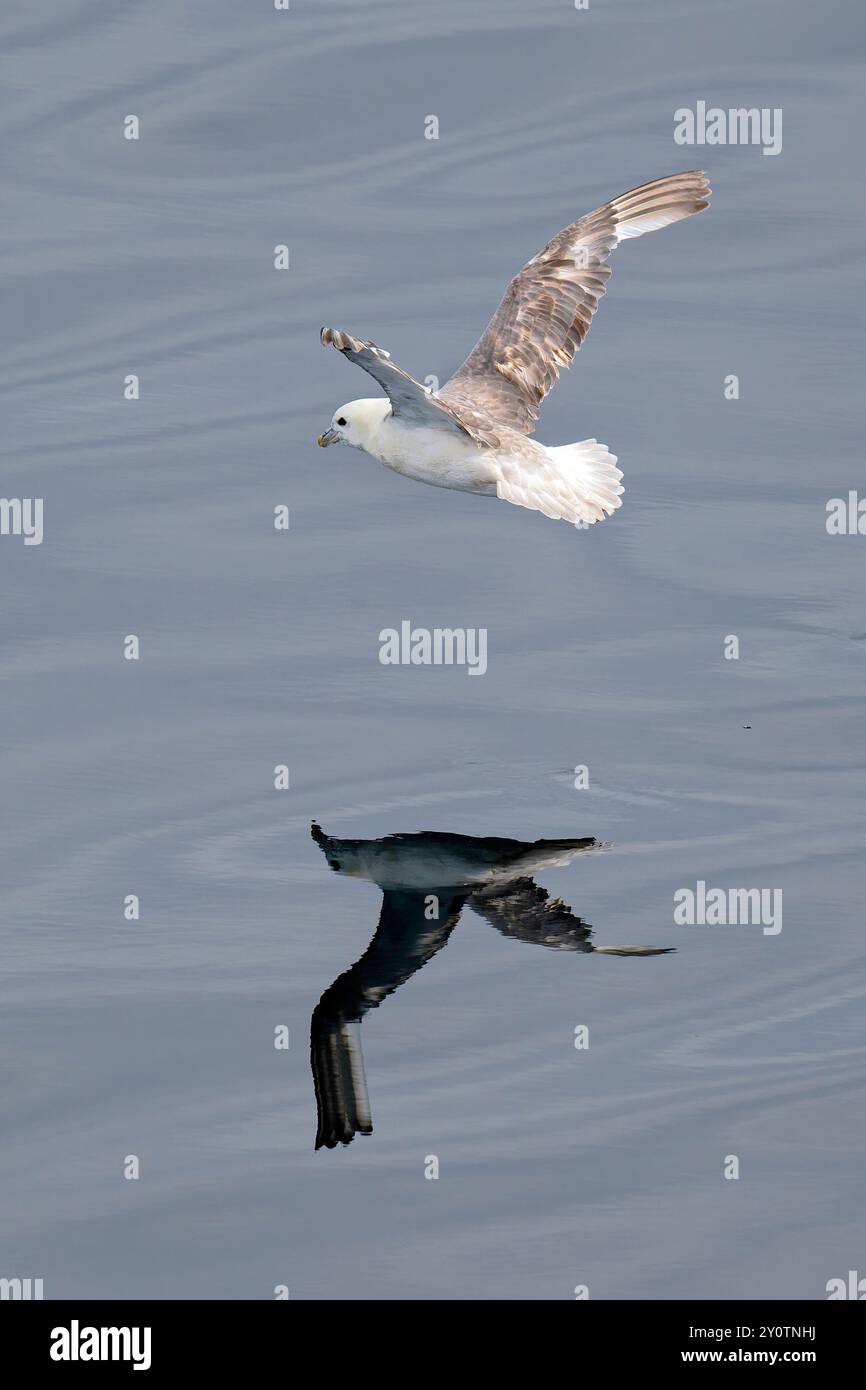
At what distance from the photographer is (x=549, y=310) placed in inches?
691

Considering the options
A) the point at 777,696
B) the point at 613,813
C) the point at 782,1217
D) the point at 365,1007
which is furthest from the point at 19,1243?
the point at 777,696

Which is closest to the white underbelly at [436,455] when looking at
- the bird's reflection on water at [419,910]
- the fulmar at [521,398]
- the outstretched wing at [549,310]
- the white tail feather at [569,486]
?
the fulmar at [521,398]

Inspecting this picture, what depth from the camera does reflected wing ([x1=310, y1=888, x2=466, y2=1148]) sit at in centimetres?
1232

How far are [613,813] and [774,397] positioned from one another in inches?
276

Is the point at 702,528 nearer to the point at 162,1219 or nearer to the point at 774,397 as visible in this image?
the point at 774,397

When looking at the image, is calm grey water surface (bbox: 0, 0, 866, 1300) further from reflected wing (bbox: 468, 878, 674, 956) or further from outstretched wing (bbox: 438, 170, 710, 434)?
outstretched wing (bbox: 438, 170, 710, 434)

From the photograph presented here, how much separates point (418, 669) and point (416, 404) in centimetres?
263

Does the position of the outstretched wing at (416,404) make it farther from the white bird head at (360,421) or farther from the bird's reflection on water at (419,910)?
the bird's reflection on water at (419,910)

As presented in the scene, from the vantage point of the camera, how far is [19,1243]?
11289 millimetres

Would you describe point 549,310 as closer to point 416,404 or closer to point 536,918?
point 416,404

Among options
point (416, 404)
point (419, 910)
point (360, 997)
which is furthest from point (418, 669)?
point (360, 997)

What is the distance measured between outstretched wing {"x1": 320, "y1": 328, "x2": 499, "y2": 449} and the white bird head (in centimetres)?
18

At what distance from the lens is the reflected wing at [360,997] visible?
12.3 meters

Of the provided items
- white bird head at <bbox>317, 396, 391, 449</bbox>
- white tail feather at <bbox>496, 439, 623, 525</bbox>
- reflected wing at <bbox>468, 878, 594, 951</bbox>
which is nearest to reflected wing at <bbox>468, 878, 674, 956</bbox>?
reflected wing at <bbox>468, 878, 594, 951</bbox>
